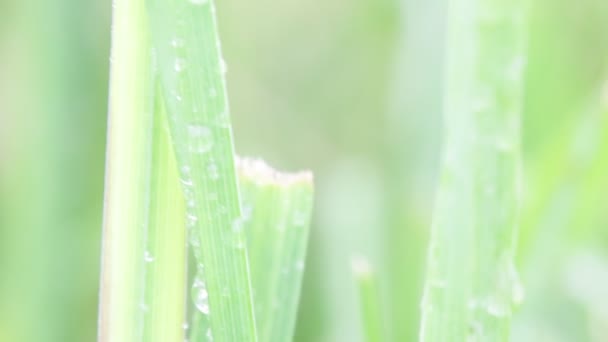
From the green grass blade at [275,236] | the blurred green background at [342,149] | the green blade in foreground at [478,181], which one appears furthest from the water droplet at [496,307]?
the blurred green background at [342,149]

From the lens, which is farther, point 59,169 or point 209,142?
point 59,169

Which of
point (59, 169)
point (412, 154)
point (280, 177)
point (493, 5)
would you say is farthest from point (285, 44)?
point (493, 5)

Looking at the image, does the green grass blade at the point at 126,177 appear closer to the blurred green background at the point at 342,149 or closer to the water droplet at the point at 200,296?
the water droplet at the point at 200,296

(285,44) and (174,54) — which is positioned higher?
(285,44)

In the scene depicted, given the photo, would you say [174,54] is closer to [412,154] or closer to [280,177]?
[280,177]

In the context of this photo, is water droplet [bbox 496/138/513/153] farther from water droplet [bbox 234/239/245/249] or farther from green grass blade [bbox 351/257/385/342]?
green grass blade [bbox 351/257/385/342]

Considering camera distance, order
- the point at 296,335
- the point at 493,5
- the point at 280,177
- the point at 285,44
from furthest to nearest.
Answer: the point at 285,44
the point at 296,335
the point at 280,177
the point at 493,5

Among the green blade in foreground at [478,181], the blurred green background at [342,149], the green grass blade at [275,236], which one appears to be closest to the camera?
the green blade in foreground at [478,181]

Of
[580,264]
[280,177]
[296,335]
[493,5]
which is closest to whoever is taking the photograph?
[493,5]

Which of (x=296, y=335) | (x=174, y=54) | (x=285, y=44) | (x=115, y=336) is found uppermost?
(x=285, y=44)

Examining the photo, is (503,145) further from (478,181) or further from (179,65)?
(179,65)
